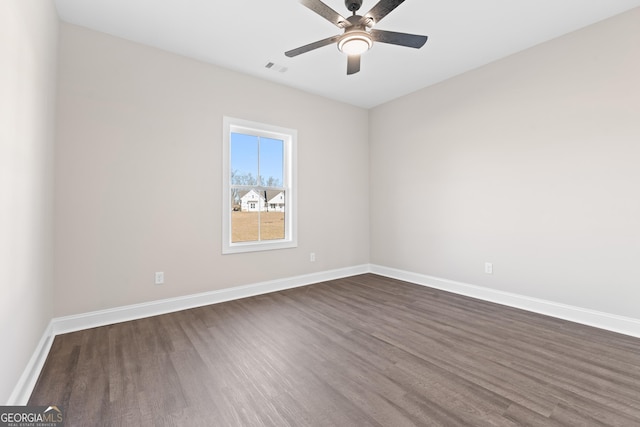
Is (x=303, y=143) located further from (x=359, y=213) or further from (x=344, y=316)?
(x=344, y=316)

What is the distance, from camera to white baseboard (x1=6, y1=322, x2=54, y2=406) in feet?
5.13

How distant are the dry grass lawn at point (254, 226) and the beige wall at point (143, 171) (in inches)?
9.9

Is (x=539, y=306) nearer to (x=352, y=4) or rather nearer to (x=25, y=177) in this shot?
(x=352, y=4)

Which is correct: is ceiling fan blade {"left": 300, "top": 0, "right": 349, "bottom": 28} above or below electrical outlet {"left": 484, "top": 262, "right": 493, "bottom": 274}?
above

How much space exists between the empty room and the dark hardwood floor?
2 cm

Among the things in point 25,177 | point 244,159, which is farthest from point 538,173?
point 25,177

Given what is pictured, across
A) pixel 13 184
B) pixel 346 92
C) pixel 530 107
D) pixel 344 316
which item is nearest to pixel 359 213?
pixel 346 92

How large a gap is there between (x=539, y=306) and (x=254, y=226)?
3523 millimetres

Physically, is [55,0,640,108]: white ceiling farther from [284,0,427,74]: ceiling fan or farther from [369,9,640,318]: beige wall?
[284,0,427,74]: ceiling fan

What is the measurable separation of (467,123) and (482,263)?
183 centimetres

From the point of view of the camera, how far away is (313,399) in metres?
1.66

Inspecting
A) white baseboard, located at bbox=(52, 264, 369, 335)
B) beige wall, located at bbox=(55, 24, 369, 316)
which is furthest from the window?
white baseboard, located at bbox=(52, 264, 369, 335)

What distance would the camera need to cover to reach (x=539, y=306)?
3.04 m

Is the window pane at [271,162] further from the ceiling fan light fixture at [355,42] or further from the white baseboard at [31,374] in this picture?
the white baseboard at [31,374]
